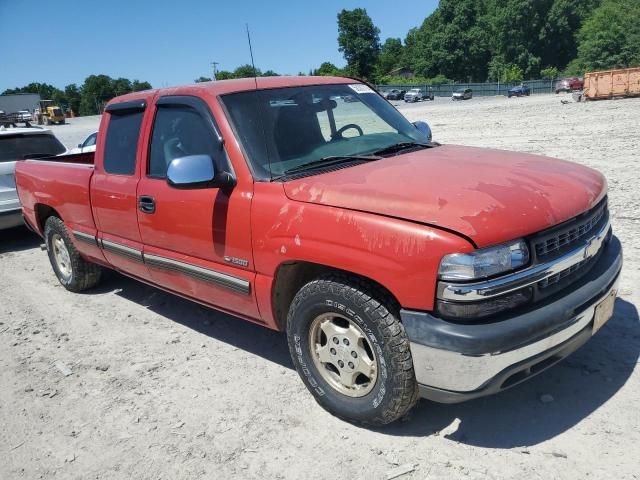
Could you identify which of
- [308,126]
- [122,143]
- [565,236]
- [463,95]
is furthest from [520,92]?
[565,236]

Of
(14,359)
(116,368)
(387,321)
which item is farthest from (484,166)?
(14,359)

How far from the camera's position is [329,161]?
11.2 ft

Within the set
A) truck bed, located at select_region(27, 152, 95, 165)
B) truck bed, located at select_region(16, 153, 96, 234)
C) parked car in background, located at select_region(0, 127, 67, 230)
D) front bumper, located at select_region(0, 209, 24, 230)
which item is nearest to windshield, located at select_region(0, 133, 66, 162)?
parked car in background, located at select_region(0, 127, 67, 230)

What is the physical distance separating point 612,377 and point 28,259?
7127 mm

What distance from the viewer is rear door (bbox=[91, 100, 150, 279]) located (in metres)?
4.23

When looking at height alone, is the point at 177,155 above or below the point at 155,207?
above

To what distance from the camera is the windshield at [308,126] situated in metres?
3.40

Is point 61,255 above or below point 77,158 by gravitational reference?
below

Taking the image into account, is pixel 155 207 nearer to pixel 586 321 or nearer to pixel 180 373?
pixel 180 373

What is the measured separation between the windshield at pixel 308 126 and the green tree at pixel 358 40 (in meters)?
107

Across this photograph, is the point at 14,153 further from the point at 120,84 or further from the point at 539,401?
the point at 120,84

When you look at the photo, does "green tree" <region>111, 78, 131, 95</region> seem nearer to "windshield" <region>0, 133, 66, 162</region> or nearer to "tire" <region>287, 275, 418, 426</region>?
"windshield" <region>0, 133, 66, 162</region>

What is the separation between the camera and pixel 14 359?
4.36 meters

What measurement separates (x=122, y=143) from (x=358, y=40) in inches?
4443
